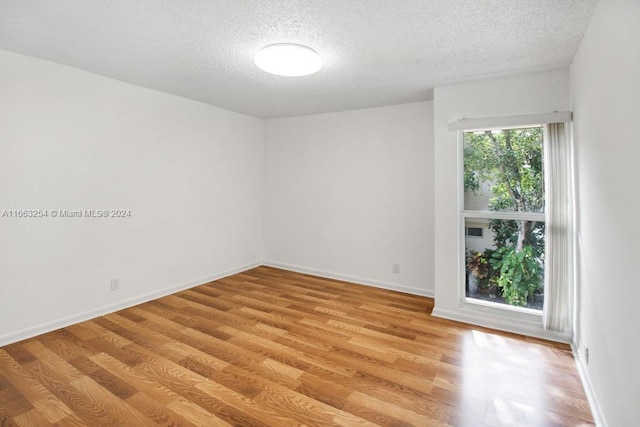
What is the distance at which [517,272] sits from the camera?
315cm

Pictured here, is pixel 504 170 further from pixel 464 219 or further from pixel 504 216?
pixel 464 219

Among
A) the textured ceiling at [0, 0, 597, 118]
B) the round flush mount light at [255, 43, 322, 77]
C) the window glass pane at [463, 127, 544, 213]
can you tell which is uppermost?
the textured ceiling at [0, 0, 597, 118]

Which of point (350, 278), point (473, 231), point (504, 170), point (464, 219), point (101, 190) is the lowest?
point (350, 278)

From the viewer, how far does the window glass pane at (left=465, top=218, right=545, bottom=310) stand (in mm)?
3033

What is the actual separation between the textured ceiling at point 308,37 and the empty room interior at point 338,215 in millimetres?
22

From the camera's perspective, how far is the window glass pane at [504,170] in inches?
118

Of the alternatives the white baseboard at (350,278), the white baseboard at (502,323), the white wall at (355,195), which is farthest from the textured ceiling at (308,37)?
the white baseboard at (350,278)

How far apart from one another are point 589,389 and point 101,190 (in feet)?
14.6

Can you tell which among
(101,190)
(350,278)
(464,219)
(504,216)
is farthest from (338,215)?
(101,190)

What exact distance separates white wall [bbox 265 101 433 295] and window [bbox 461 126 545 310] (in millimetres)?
663

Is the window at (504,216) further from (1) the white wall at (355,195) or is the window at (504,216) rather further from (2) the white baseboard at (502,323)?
(1) the white wall at (355,195)

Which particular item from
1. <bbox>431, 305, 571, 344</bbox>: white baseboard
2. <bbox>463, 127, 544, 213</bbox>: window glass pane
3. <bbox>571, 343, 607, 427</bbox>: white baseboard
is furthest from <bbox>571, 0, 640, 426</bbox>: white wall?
<bbox>463, 127, 544, 213</bbox>: window glass pane

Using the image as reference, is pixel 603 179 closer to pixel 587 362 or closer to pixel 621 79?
pixel 621 79

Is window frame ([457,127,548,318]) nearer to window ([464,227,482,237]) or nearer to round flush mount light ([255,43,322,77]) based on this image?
window ([464,227,482,237])
